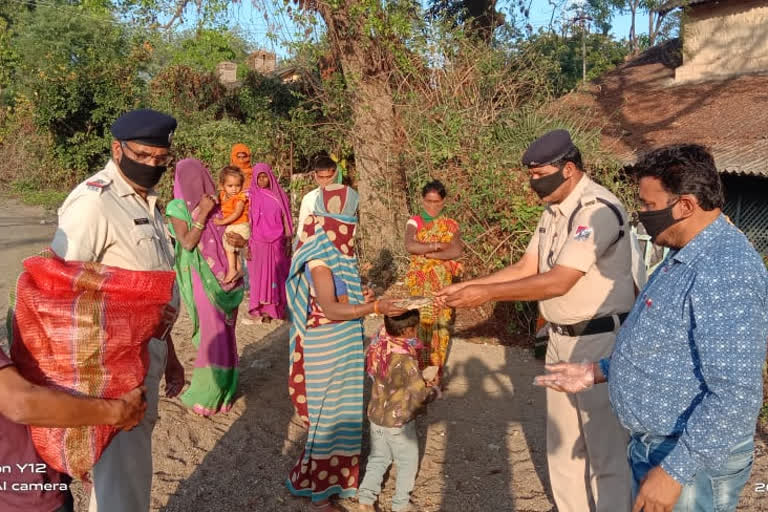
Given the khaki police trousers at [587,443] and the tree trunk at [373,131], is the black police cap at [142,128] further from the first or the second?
the tree trunk at [373,131]

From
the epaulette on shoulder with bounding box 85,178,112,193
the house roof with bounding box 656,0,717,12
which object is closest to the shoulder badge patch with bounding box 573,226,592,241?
the epaulette on shoulder with bounding box 85,178,112,193

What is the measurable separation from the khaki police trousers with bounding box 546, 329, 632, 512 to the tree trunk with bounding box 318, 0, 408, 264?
630 cm

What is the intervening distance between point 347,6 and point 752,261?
814 cm

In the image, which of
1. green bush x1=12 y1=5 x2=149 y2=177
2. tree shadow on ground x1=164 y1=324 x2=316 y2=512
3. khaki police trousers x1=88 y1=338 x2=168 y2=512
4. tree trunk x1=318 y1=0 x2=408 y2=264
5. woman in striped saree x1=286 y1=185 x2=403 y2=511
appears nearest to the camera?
khaki police trousers x1=88 y1=338 x2=168 y2=512

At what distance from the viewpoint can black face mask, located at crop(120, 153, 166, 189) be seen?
8.17ft

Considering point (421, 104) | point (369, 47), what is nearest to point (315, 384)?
point (421, 104)

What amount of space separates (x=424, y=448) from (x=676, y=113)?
1061 centimetres

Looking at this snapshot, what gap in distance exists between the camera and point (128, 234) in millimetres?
2377

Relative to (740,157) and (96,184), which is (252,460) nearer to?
(96,184)

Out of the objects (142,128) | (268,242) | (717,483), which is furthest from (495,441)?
(268,242)

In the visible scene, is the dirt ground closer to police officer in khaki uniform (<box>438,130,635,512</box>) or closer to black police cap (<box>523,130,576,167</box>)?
police officer in khaki uniform (<box>438,130,635,512</box>)

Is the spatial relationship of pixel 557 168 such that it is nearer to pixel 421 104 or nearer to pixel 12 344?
pixel 12 344

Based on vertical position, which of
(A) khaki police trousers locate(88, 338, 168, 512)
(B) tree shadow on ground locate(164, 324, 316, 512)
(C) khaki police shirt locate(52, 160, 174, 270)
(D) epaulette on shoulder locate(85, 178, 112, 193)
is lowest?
(B) tree shadow on ground locate(164, 324, 316, 512)

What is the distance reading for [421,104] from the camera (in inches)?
340
